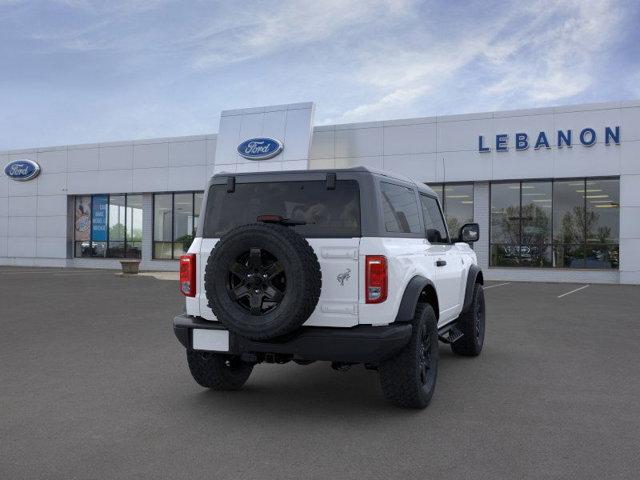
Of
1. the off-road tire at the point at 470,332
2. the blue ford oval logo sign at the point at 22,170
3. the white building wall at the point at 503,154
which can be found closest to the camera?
the off-road tire at the point at 470,332

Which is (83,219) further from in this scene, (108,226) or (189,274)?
(189,274)

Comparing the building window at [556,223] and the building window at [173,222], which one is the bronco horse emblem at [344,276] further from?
the building window at [173,222]

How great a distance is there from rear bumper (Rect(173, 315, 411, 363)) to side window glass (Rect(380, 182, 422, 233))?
0.84 meters

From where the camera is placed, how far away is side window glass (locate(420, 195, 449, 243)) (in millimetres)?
5916

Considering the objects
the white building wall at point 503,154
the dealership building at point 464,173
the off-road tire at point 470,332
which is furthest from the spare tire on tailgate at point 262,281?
the white building wall at point 503,154

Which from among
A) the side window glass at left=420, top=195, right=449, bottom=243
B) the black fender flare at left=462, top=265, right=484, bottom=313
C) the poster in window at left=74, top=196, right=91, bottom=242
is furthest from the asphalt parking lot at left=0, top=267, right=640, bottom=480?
the poster in window at left=74, top=196, right=91, bottom=242

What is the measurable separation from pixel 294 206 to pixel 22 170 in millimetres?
31608

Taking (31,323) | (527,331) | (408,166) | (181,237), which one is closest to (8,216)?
(181,237)

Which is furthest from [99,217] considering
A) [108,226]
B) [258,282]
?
[258,282]

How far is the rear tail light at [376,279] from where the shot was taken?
4602 mm

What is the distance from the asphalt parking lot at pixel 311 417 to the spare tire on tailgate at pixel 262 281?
31.2 inches

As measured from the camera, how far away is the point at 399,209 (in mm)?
5383

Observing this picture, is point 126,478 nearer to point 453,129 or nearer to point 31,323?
point 31,323

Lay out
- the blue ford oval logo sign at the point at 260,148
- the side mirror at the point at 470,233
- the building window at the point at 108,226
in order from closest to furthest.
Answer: the side mirror at the point at 470,233 → the blue ford oval logo sign at the point at 260,148 → the building window at the point at 108,226
